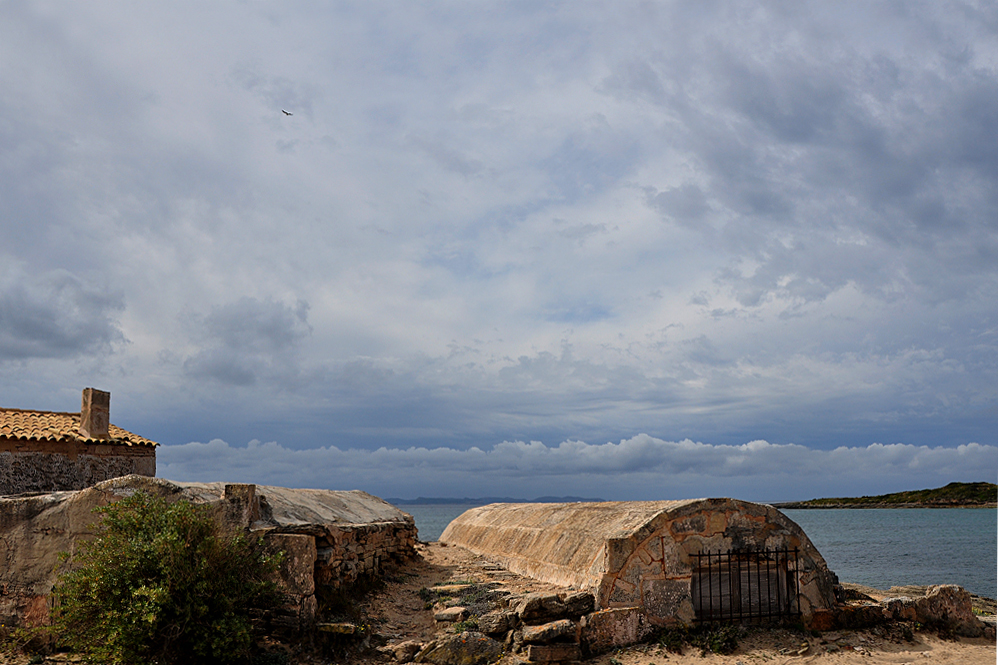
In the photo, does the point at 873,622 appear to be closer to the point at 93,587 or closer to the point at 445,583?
the point at 445,583

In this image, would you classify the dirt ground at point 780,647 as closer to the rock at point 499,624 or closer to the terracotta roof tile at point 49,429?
the rock at point 499,624

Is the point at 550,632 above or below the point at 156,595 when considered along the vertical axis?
below

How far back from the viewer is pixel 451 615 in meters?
11.9

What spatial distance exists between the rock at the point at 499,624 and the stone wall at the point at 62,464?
13417mm

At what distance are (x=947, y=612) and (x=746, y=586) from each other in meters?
3.71

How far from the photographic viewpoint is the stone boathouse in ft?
36.9

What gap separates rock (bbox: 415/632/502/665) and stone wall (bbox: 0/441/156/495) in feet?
43.2

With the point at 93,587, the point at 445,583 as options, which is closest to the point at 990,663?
the point at 445,583

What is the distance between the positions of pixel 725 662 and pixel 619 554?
86.3 inches

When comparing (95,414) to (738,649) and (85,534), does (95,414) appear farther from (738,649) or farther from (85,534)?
(738,649)

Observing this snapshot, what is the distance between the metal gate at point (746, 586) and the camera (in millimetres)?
11602

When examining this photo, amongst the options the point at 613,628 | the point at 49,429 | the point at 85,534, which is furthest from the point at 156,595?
the point at 49,429

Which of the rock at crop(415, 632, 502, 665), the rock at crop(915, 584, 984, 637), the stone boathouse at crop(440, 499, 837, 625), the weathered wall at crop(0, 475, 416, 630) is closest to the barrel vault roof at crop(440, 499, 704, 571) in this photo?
the stone boathouse at crop(440, 499, 837, 625)

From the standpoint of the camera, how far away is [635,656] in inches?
417
